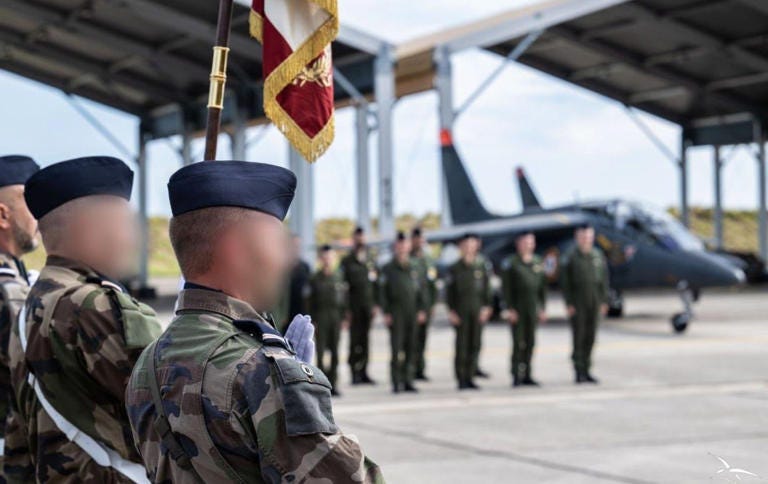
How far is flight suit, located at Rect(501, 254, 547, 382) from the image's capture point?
940cm

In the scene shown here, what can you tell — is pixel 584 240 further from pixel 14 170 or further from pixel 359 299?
pixel 14 170

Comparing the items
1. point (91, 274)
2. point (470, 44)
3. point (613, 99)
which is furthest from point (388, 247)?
point (91, 274)

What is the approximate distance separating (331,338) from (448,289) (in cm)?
135

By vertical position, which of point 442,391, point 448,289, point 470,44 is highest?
point 470,44

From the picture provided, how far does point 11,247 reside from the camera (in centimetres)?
292

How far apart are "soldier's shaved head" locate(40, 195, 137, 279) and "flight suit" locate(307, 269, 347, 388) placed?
23.3 ft

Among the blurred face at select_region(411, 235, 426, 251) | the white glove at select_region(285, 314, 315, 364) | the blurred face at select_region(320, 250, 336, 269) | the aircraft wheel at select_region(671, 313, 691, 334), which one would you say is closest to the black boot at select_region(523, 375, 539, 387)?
the blurred face at select_region(411, 235, 426, 251)

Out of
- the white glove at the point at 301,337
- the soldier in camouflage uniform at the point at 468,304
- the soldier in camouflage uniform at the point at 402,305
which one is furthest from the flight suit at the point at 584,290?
the white glove at the point at 301,337

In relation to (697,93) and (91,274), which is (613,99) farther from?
(91,274)

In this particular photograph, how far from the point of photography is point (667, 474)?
500cm

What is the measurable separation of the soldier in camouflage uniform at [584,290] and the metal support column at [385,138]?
894 centimetres

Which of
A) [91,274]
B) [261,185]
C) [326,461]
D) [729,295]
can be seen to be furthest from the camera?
[729,295]

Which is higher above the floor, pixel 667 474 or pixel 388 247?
pixel 388 247

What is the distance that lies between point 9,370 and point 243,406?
63.8 inches
